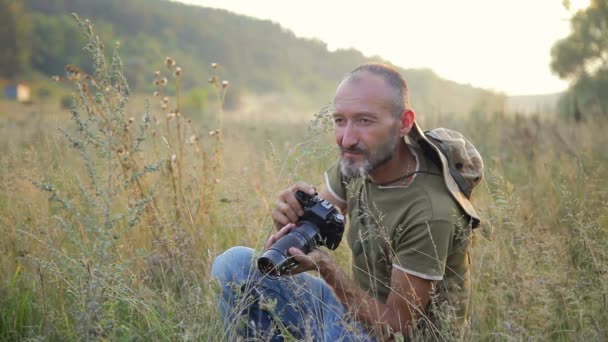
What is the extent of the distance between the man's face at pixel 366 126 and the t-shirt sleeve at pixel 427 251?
0.37m

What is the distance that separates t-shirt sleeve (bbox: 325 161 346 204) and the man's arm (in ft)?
2.27

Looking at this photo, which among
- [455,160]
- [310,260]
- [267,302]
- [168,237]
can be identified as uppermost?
[455,160]

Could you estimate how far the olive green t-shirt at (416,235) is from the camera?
2152mm

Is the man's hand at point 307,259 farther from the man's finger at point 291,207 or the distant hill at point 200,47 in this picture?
the distant hill at point 200,47

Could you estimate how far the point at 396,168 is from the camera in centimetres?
245

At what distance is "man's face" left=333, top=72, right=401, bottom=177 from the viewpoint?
2412mm

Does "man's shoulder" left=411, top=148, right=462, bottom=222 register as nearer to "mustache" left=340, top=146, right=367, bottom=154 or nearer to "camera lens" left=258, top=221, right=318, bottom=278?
"mustache" left=340, top=146, right=367, bottom=154

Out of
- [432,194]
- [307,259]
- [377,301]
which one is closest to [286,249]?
[307,259]

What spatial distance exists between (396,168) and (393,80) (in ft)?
1.30

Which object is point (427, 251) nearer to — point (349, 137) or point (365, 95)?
point (349, 137)

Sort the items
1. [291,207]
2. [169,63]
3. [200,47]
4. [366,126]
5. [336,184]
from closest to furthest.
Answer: [291,207]
[366,126]
[336,184]
[169,63]
[200,47]

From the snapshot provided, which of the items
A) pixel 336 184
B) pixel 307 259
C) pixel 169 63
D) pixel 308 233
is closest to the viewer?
pixel 307 259

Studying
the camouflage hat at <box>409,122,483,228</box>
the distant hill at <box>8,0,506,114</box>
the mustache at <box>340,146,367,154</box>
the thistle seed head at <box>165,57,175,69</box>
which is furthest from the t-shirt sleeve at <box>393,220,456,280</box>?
the distant hill at <box>8,0,506,114</box>

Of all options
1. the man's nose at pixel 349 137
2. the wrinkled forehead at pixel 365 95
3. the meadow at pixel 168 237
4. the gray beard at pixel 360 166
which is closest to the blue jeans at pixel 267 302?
the meadow at pixel 168 237
